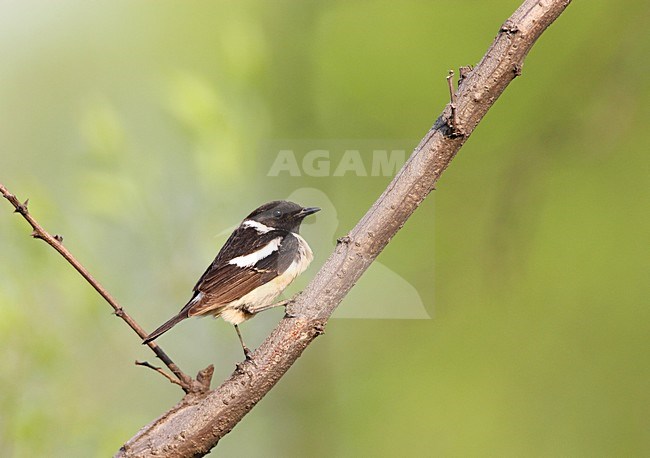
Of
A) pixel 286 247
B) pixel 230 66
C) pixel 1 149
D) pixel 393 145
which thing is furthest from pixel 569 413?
pixel 1 149

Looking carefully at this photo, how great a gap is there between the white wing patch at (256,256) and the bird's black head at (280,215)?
2.5 inches

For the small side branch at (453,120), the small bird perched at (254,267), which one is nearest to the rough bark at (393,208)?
the small side branch at (453,120)

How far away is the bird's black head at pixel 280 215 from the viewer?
1951 millimetres

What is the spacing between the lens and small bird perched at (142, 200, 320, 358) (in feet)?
6.04

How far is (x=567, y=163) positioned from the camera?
3162 mm

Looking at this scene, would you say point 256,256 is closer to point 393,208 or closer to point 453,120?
point 393,208

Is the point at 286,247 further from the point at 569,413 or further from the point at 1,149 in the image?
the point at 1,149

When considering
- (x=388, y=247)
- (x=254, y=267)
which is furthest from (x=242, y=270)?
(x=388, y=247)

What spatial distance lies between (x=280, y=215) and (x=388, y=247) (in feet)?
4.17

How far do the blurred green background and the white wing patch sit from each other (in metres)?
0.73

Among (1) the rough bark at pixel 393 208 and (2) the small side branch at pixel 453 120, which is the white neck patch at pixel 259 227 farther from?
(2) the small side branch at pixel 453 120

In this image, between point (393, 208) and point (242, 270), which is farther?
point (242, 270)

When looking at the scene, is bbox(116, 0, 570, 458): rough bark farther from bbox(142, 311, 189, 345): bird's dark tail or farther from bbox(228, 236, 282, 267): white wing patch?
bbox(228, 236, 282, 267): white wing patch

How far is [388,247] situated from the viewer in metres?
3.16
